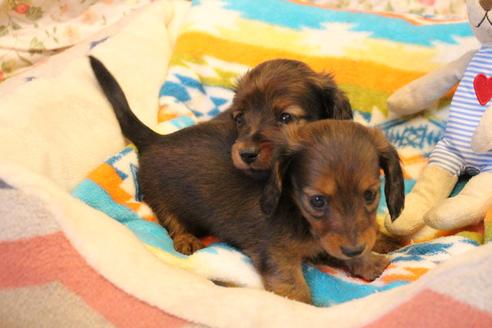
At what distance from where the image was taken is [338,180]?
1642 mm

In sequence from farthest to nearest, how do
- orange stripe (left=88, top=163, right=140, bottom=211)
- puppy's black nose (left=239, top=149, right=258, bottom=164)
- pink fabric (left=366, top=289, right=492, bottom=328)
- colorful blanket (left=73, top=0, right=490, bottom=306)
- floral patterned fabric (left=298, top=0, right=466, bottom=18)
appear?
1. floral patterned fabric (left=298, top=0, right=466, bottom=18)
2. colorful blanket (left=73, top=0, right=490, bottom=306)
3. orange stripe (left=88, top=163, right=140, bottom=211)
4. puppy's black nose (left=239, top=149, right=258, bottom=164)
5. pink fabric (left=366, top=289, right=492, bottom=328)

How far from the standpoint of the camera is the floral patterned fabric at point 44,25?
3.35 meters

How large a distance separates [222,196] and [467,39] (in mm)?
1673

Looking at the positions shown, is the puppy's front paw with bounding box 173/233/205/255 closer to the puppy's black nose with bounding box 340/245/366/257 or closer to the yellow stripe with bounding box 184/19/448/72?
the puppy's black nose with bounding box 340/245/366/257

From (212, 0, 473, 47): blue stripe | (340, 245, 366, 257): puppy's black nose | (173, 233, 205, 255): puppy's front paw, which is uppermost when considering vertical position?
(212, 0, 473, 47): blue stripe

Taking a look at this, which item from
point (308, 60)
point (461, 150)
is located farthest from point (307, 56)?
point (461, 150)

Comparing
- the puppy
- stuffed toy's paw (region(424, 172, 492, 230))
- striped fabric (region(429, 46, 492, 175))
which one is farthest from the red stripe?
striped fabric (region(429, 46, 492, 175))

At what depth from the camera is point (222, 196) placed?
2090 millimetres

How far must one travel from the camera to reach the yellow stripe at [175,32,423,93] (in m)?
2.85

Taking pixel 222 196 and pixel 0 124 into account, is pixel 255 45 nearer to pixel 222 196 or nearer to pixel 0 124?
pixel 222 196

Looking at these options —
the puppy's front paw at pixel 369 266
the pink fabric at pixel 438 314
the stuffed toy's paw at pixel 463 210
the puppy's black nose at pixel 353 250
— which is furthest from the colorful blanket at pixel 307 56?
the pink fabric at pixel 438 314

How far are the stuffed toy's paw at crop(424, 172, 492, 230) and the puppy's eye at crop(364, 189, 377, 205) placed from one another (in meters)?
0.41

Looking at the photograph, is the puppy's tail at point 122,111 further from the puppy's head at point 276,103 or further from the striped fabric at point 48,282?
the striped fabric at point 48,282

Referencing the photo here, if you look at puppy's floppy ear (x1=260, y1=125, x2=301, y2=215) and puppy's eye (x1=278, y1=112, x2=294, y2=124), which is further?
puppy's eye (x1=278, y1=112, x2=294, y2=124)
